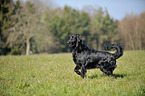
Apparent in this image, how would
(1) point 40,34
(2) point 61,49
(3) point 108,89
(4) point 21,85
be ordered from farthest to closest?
(2) point 61,49 → (1) point 40,34 → (4) point 21,85 → (3) point 108,89

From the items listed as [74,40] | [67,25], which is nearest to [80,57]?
[74,40]

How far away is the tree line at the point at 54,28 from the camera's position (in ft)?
101

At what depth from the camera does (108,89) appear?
495 centimetres

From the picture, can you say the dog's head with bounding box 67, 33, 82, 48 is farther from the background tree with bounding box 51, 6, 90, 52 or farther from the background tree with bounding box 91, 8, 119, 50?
the background tree with bounding box 91, 8, 119, 50

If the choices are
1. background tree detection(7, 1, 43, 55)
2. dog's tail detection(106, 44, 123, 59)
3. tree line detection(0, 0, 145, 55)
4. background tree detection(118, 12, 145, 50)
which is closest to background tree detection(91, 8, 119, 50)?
tree line detection(0, 0, 145, 55)

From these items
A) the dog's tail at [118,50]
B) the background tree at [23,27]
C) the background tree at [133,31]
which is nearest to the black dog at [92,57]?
the dog's tail at [118,50]

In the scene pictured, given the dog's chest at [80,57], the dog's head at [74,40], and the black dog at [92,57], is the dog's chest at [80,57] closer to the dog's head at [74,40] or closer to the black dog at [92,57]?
the black dog at [92,57]

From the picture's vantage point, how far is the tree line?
30750 millimetres

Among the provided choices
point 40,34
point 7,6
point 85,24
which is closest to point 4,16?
point 7,6

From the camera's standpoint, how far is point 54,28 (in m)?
48.2

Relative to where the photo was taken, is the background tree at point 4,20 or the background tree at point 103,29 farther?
the background tree at point 103,29

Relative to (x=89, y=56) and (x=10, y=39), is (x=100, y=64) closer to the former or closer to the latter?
(x=89, y=56)

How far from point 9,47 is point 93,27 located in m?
29.6

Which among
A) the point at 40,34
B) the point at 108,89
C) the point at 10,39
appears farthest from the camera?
the point at 40,34
